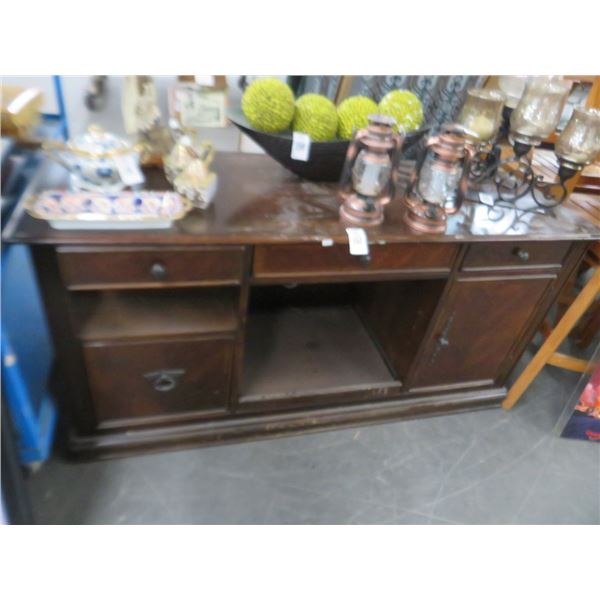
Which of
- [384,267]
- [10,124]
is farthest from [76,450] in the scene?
[384,267]

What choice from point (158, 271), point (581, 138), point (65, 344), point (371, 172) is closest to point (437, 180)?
point (371, 172)

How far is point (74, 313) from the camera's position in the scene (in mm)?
1058

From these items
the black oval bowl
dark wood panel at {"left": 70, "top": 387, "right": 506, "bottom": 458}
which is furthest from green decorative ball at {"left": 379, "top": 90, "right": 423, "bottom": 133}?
dark wood panel at {"left": 70, "top": 387, "right": 506, "bottom": 458}

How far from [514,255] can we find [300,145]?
0.62 metres

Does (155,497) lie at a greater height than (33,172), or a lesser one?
lesser

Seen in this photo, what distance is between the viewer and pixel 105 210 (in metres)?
0.90

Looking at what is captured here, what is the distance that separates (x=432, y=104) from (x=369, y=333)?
85 centimetres

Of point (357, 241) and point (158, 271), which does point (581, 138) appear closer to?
point (357, 241)

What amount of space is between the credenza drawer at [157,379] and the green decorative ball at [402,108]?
0.70 meters

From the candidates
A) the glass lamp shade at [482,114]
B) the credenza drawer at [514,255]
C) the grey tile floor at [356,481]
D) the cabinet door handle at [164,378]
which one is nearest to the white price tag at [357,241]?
the credenza drawer at [514,255]

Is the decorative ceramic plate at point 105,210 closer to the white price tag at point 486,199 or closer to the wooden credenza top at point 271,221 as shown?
the wooden credenza top at point 271,221

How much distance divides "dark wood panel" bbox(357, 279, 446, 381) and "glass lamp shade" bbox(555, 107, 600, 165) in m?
0.44

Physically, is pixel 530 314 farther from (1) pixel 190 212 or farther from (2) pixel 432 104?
(1) pixel 190 212

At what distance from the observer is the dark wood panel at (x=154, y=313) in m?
1.07
